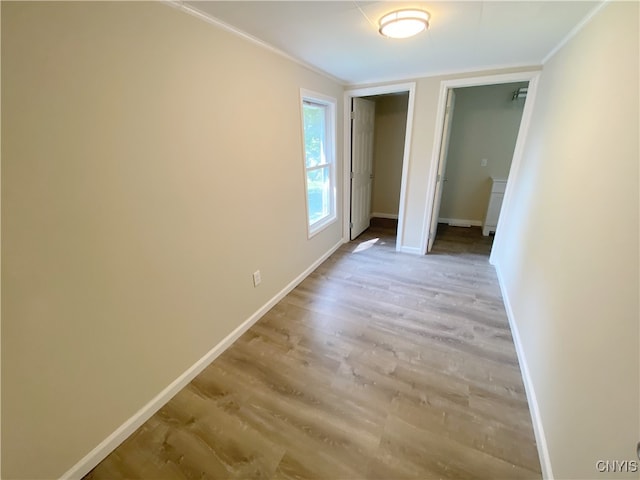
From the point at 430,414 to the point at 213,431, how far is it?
1216mm

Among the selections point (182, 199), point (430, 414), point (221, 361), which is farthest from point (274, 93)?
point (430, 414)

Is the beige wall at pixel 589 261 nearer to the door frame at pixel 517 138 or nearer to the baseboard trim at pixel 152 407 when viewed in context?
the door frame at pixel 517 138

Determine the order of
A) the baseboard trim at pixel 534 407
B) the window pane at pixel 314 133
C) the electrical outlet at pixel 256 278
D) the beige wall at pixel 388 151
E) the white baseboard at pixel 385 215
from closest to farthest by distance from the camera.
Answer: the baseboard trim at pixel 534 407
the electrical outlet at pixel 256 278
the window pane at pixel 314 133
the beige wall at pixel 388 151
the white baseboard at pixel 385 215

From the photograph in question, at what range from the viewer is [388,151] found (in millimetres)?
4906

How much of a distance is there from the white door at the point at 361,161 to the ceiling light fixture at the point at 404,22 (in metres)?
1.87

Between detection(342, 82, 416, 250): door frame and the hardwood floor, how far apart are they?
1.43m

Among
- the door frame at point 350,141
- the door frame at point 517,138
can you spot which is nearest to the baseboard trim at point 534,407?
the door frame at point 517,138

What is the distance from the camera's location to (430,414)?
149cm

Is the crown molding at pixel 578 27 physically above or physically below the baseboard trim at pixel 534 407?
above

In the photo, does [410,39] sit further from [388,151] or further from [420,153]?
[388,151]

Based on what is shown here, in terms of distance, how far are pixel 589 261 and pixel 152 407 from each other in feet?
7.70

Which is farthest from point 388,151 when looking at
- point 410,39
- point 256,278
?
point 256,278

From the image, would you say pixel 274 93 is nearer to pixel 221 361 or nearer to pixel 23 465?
pixel 221 361

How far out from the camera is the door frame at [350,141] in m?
3.06
